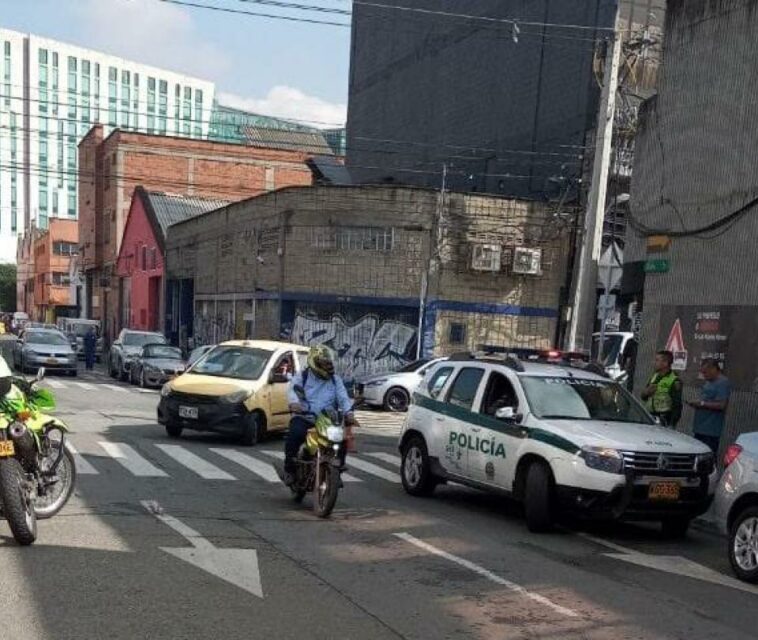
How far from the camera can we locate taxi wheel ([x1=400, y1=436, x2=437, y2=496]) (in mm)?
10072

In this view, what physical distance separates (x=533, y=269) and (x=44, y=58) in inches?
4287

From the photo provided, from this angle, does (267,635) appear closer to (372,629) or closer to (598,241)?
(372,629)

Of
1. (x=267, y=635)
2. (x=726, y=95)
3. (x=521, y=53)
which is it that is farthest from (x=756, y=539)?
(x=521, y=53)

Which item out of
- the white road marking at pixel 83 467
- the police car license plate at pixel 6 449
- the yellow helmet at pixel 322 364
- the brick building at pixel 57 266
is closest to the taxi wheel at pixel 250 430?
the white road marking at pixel 83 467

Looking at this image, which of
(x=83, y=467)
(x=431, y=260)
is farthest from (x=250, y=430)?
(x=431, y=260)

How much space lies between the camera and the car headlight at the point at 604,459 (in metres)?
7.87

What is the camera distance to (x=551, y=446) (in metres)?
8.20

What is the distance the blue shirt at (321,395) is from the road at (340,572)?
108cm

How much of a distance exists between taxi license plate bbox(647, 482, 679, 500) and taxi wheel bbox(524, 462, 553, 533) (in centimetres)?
92

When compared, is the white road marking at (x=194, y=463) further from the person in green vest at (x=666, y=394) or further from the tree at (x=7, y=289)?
the tree at (x=7, y=289)

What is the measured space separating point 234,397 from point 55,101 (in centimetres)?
9022

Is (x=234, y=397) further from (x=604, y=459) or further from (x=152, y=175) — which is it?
(x=152, y=175)

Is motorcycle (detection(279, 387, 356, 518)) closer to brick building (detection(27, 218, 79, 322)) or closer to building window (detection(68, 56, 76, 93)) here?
brick building (detection(27, 218, 79, 322))

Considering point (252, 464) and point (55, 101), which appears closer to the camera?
point (252, 464)
